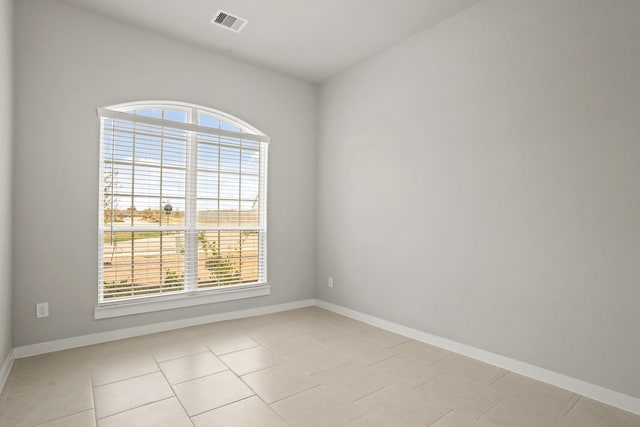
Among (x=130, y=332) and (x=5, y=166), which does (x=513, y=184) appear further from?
(x=5, y=166)

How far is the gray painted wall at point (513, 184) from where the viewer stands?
219 cm

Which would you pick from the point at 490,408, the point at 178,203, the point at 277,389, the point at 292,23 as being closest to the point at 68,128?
the point at 178,203

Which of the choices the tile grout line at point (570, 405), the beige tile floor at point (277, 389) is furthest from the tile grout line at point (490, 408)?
the tile grout line at point (570, 405)

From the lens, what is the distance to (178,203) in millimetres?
3602

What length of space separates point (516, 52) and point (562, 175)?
1014 mm

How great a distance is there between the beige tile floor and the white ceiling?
296 cm

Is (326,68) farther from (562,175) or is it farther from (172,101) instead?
(562,175)

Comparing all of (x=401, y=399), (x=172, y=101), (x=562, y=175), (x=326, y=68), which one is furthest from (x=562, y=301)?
(x=172, y=101)

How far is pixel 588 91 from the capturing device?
2297mm

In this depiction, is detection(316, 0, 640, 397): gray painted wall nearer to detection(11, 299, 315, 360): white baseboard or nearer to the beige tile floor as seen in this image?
the beige tile floor

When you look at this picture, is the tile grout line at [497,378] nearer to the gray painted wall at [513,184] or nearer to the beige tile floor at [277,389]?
the beige tile floor at [277,389]

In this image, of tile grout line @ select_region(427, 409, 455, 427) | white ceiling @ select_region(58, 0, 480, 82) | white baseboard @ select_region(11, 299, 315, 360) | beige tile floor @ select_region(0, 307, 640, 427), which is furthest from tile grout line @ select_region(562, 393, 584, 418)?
white ceiling @ select_region(58, 0, 480, 82)

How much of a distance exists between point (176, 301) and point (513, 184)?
130 inches

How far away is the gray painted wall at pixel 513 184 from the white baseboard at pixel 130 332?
121cm
